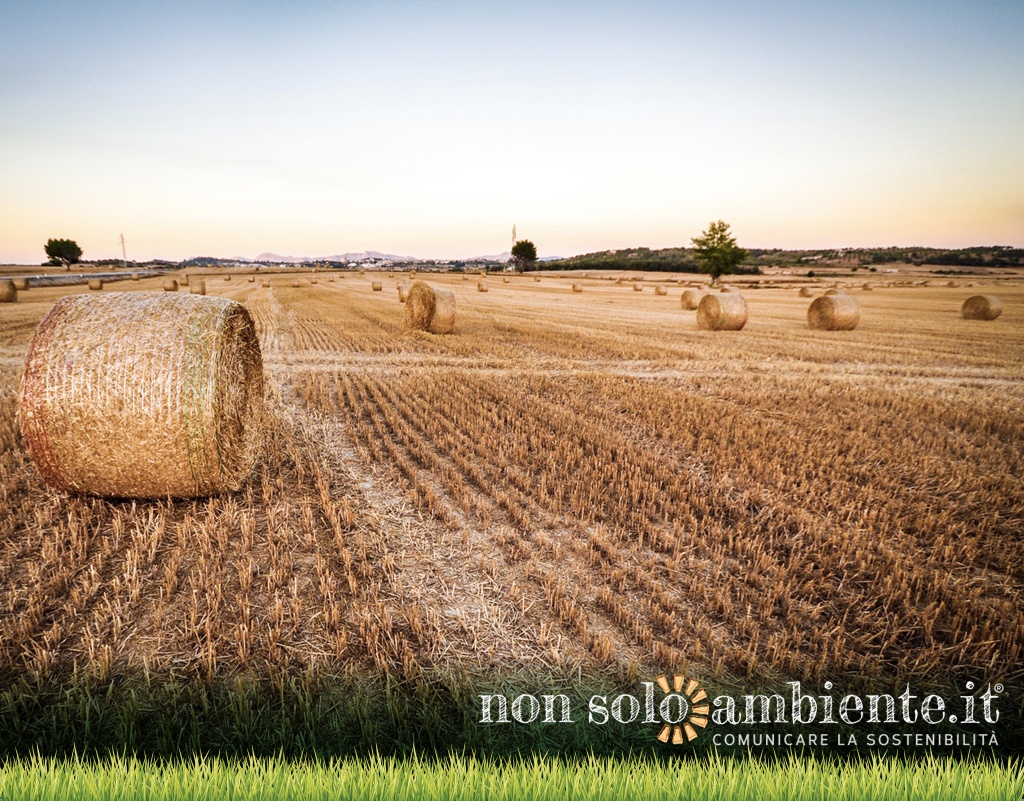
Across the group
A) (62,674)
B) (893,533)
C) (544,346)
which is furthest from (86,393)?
(544,346)

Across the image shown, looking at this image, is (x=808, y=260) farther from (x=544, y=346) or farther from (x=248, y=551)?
(x=248, y=551)

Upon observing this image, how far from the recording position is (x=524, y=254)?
136 m

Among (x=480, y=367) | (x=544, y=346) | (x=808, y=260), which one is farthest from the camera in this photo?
(x=808, y=260)

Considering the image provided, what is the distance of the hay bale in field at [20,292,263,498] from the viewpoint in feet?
17.3

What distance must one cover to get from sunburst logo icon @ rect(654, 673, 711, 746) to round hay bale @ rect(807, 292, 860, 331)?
912 inches

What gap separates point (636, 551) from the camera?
5.01 m

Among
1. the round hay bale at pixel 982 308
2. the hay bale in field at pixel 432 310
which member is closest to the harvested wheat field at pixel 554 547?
the hay bale in field at pixel 432 310

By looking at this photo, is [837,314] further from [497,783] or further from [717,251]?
[717,251]

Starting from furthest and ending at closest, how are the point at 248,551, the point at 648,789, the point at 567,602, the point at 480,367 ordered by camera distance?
1. the point at 480,367
2. the point at 248,551
3. the point at 567,602
4. the point at 648,789

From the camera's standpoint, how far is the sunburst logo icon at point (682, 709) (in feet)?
9.80

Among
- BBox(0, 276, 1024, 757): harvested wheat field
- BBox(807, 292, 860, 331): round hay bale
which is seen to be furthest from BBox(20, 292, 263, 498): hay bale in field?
BBox(807, 292, 860, 331): round hay bale

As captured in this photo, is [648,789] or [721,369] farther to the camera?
[721,369]

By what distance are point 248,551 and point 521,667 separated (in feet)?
9.21

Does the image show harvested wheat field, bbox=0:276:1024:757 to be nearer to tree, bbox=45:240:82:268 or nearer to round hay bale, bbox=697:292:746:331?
round hay bale, bbox=697:292:746:331
